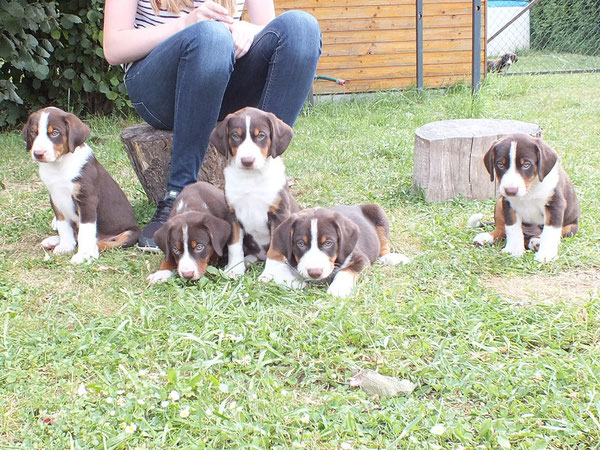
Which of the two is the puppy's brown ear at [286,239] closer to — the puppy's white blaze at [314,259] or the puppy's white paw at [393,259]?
the puppy's white blaze at [314,259]

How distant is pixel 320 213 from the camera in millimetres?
3795

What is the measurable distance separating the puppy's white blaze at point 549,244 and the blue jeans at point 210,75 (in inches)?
73.8

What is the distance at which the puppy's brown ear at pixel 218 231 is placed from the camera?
401cm

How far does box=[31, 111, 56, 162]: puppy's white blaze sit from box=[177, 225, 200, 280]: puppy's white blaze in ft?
3.49

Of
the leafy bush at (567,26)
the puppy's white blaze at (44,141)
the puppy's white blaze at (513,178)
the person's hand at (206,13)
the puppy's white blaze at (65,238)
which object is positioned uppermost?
the leafy bush at (567,26)

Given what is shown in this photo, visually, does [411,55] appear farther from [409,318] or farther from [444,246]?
[409,318]

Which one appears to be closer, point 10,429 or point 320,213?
point 10,429

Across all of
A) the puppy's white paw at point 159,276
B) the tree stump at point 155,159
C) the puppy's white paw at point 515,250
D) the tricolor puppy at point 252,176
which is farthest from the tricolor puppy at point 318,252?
the tree stump at point 155,159

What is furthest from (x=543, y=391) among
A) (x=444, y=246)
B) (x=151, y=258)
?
(x=151, y=258)

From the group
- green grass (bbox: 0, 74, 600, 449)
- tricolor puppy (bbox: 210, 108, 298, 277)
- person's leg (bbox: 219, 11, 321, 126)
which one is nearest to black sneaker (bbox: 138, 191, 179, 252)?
green grass (bbox: 0, 74, 600, 449)

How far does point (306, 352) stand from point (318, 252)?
779 mm

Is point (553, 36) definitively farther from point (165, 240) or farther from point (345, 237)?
point (165, 240)

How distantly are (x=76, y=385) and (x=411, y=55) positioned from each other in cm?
930

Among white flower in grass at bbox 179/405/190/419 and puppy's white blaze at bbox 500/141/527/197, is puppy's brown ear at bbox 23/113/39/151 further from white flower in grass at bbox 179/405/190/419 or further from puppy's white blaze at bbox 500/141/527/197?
puppy's white blaze at bbox 500/141/527/197
